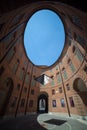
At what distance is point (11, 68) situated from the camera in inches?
666

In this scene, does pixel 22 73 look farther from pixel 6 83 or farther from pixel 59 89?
pixel 59 89

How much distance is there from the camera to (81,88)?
16109 millimetres

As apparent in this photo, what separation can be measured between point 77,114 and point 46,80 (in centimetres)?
1195

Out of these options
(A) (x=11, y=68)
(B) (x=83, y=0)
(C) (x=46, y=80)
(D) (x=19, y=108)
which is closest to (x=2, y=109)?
(D) (x=19, y=108)

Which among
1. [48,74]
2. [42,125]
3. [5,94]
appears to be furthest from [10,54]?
[42,125]

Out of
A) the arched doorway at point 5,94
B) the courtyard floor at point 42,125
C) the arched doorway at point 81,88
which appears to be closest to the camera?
the courtyard floor at point 42,125

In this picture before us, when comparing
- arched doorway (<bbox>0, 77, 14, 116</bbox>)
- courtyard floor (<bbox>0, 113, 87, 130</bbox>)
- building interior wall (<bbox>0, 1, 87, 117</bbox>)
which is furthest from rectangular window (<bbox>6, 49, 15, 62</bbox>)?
courtyard floor (<bbox>0, 113, 87, 130</bbox>)

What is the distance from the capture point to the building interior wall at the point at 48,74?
13.7m

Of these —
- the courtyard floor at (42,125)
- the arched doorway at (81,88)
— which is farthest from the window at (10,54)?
the arched doorway at (81,88)

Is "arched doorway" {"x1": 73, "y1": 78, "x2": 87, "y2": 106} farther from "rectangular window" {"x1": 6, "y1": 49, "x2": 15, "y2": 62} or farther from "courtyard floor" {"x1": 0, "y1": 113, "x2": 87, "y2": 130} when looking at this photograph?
"rectangular window" {"x1": 6, "y1": 49, "x2": 15, "y2": 62}

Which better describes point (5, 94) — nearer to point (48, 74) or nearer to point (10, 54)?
point (10, 54)

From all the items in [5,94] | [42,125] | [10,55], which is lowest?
[42,125]

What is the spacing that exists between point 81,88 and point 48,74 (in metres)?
10.9

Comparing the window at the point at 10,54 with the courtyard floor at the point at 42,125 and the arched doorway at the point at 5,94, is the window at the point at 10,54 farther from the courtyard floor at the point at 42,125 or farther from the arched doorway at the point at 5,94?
the courtyard floor at the point at 42,125
